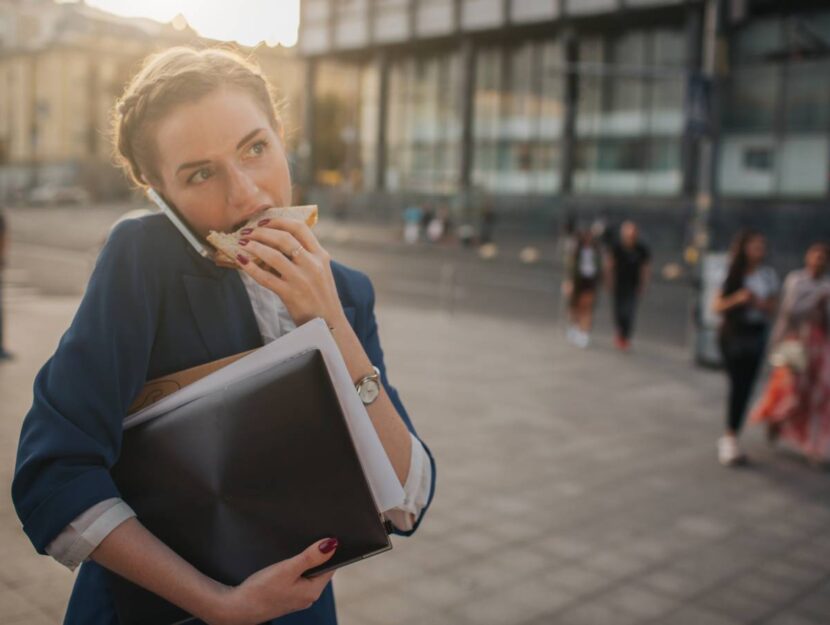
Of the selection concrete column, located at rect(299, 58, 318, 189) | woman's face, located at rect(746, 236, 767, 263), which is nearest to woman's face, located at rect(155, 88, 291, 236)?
woman's face, located at rect(746, 236, 767, 263)

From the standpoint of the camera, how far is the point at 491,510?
5.68 meters

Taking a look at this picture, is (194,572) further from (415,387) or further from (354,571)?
(415,387)

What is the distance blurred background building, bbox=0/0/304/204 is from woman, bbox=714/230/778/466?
66.8 meters

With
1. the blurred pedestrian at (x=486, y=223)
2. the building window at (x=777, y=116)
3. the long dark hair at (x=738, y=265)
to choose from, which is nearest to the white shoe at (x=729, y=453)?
the long dark hair at (x=738, y=265)

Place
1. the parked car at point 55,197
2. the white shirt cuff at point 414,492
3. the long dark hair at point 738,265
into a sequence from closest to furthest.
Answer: the white shirt cuff at point 414,492 < the long dark hair at point 738,265 < the parked car at point 55,197

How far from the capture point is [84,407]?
1250 millimetres

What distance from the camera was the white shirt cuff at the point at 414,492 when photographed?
1.53 m

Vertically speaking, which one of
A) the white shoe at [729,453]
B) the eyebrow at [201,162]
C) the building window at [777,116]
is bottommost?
the white shoe at [729,453]

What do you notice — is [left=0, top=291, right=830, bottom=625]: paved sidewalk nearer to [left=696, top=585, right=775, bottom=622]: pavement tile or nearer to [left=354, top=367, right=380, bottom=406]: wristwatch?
[left=696, top=585, right=775, bottom=622]: pavement tile

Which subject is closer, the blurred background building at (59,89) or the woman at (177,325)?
the woman at (177,325)

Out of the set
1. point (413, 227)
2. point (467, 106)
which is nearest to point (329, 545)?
point (413, 227)

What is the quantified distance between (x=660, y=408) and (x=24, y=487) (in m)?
8.39

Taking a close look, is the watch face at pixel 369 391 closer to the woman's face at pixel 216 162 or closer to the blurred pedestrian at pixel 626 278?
the woman's face at pixel 216 162

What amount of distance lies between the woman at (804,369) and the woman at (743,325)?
23 cm
